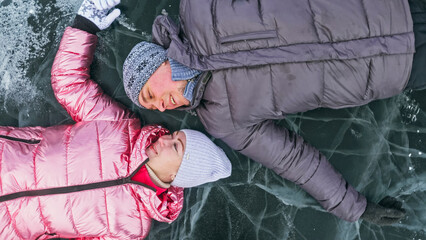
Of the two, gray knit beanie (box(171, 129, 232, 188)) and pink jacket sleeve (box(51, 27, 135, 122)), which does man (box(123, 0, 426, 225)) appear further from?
pink jacket sleeve (box(51, 27, 135, 122))

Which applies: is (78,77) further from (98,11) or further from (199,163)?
(199,163)

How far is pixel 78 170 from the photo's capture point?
4.49 feet

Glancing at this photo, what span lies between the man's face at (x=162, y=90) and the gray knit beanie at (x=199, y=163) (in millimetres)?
176

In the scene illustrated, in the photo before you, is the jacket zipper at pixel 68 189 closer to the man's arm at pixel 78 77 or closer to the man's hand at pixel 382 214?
the man's arm at pixel 78 77

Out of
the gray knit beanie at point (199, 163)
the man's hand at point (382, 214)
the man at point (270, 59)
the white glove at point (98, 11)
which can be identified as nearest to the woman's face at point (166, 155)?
the gray knit beanie at point (199, 163)

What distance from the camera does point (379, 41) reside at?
121 cm

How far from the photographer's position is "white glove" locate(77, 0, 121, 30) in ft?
4.75

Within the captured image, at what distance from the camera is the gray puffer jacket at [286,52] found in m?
1.21

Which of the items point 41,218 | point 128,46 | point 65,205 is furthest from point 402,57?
point 41,218

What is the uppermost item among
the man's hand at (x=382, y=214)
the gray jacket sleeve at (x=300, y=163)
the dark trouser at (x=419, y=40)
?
the dark trouser at (x=419, y=40)

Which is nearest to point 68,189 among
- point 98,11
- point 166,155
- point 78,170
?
point 78,170

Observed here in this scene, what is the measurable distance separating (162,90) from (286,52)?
0.41 metres

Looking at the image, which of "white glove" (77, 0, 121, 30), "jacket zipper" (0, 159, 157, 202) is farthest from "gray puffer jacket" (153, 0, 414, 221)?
"jacket zipper" (0, 159, 157, 202)

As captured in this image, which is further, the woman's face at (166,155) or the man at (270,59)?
the woman's face at (166,155)
